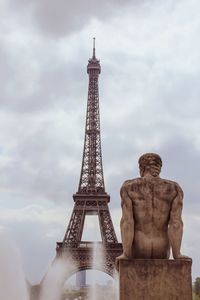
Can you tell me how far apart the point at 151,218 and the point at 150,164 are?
1.06m

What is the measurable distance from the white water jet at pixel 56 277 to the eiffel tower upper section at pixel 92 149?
10155 mm

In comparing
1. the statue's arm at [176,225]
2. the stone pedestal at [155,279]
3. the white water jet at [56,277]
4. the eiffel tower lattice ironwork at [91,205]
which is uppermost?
the eiffel tower lattice ironwork at [91,205]

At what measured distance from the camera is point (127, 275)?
9.33 meters

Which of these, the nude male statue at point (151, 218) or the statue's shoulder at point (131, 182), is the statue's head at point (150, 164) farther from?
the statue's shoulder at point (131, 182)

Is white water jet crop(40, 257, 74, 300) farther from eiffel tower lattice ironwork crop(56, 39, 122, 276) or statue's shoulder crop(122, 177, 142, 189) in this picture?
statue's shoulder crop(122, 177, 142, 189)

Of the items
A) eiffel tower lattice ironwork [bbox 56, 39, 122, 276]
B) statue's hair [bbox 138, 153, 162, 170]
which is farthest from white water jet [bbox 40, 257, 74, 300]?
statue's hair [bbox 138, 153, 162, 170]

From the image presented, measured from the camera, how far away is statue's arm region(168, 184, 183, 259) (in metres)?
9.58

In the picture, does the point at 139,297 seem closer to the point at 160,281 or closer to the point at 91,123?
the point at 160,281

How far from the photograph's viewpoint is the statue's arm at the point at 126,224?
957cm

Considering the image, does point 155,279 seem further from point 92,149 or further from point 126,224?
point 92,149

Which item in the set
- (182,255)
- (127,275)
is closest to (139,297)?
(127,275)

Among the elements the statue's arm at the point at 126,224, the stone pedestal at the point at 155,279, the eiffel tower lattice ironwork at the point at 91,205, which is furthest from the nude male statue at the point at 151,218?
the eiffel tower lattice ironwork at the point at 91,205

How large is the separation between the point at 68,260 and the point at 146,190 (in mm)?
53878

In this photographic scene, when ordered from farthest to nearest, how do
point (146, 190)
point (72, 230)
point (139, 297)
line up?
point (72, 230) → point (146, 190) → point (139, 297)
